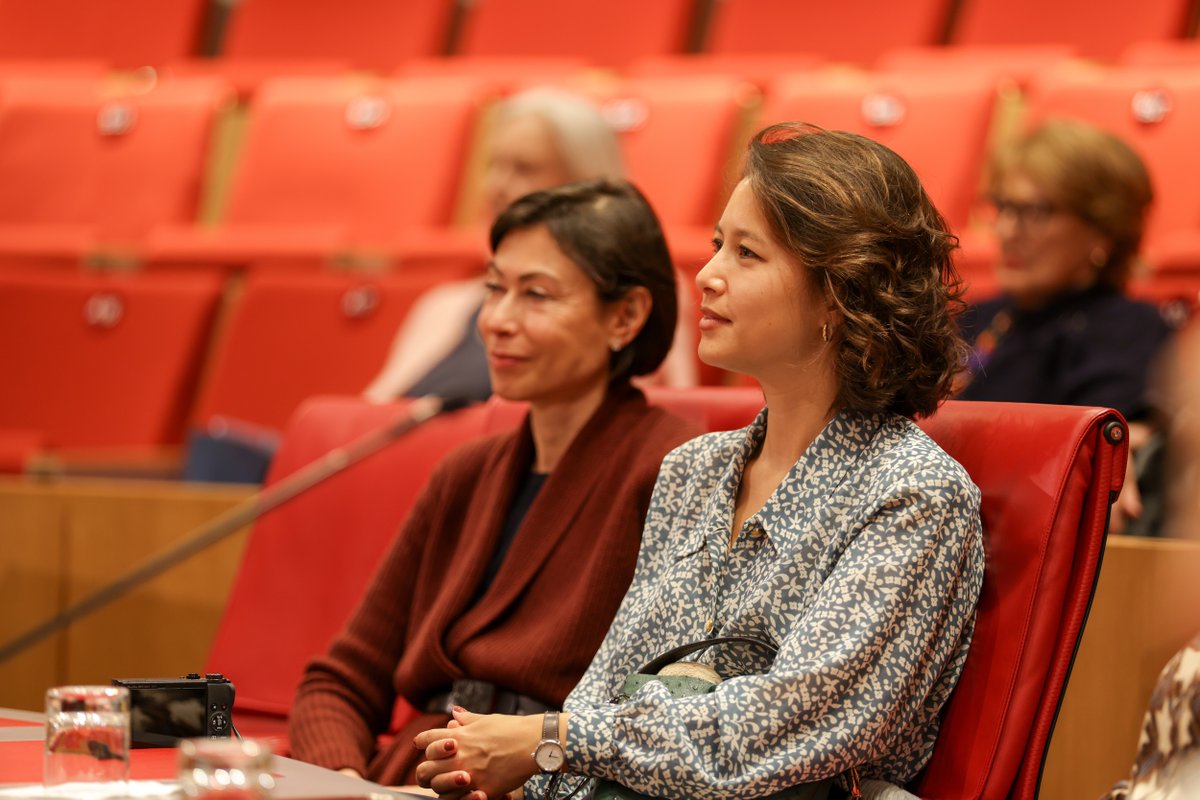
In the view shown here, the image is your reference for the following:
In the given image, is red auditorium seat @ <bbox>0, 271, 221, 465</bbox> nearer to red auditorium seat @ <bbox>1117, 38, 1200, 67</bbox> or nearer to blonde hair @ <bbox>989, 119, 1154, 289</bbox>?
blonde hair @ <bbox>989, 119, 1154, 289</bbox>

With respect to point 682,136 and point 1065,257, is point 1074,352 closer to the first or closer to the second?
point 1065,257

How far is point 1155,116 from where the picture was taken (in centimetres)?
208

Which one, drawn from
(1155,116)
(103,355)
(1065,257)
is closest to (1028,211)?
(1065,257)

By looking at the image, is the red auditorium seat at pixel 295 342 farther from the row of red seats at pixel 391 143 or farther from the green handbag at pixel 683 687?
the green handbag at pixel 683 687

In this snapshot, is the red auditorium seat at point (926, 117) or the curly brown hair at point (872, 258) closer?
the curly brown hair at point (872, 258)

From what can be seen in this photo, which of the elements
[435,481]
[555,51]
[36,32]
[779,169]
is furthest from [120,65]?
[779,169]

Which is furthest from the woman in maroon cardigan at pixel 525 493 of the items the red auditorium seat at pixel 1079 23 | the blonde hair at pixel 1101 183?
the red auditorium seat at pixel 1079 23

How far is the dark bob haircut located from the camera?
1281 mm

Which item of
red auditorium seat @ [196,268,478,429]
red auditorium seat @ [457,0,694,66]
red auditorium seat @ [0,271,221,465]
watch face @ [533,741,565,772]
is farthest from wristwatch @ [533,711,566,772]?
red auditorium seat @ [457,0,694,66]

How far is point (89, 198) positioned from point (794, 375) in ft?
6.57

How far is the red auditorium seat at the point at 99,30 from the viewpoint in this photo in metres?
3.37

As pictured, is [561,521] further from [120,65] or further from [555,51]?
[120,65]

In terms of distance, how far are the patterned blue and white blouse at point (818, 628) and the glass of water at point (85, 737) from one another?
27 centimetres

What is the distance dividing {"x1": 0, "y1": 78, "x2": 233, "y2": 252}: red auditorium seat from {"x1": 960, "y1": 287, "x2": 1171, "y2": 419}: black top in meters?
1.49
